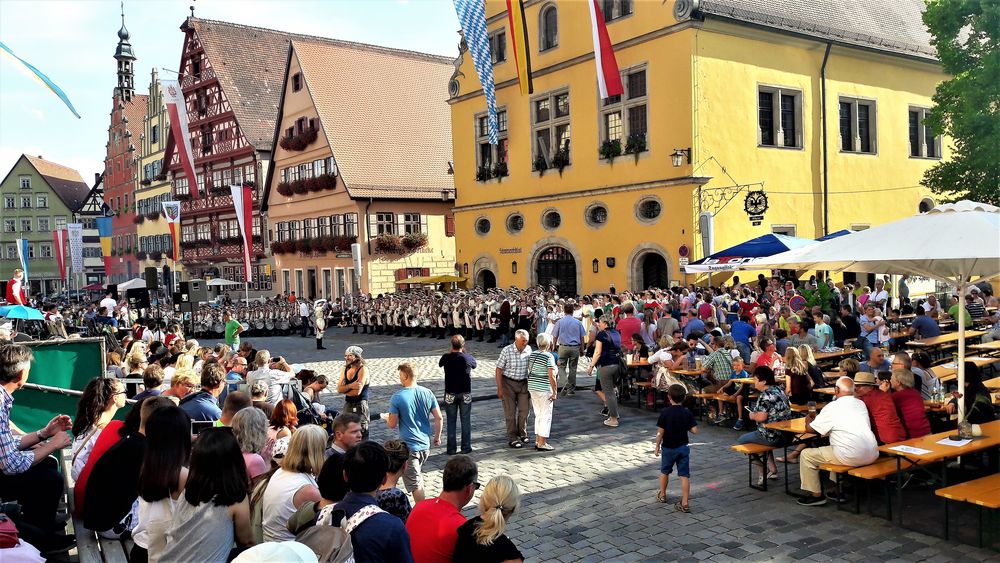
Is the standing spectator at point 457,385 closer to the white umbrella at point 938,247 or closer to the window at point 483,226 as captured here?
the white umbrella at point 938,247

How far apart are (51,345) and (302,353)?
15.8 metres

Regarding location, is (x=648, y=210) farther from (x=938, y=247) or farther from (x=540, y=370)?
(x=938, y=247)

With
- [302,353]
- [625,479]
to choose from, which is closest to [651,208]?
[302,353]

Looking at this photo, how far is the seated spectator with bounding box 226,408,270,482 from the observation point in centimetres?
550

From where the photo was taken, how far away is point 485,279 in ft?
115

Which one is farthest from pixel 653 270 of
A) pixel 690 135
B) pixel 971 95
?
pixel 971 95

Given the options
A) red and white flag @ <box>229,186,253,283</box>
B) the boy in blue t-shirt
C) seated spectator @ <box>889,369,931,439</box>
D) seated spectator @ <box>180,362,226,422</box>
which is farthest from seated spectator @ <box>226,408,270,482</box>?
red and white flag @ <box>229,186,253,283</box>

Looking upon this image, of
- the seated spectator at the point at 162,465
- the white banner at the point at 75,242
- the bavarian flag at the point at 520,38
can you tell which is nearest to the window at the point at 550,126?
the bavarian flag at the point at 520,38

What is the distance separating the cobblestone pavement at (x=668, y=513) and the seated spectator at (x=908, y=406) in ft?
2.42

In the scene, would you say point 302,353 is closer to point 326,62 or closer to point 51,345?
point 51,345

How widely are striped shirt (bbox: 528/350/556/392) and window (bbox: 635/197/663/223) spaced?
648 inches

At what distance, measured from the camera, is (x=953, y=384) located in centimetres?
1185

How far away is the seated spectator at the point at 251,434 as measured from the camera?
217 inches

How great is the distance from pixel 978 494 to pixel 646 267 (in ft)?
68.9
